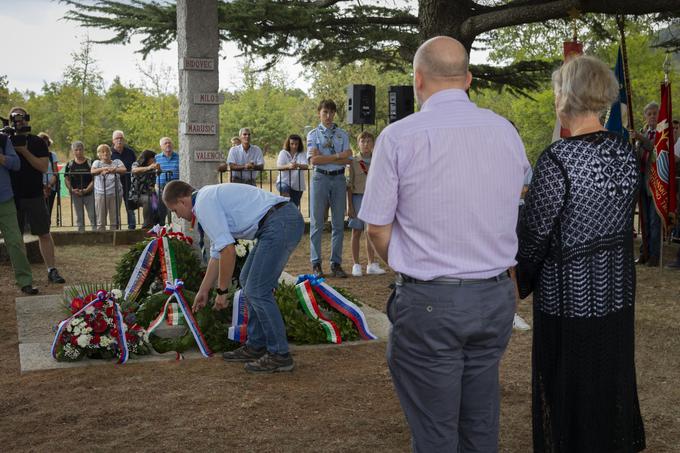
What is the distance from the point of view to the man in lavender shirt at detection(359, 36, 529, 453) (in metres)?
3.00

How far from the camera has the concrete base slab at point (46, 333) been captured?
650 cm

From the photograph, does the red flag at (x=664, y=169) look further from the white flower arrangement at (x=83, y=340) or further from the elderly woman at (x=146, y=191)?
the elderly woman at (x=146, y=191)

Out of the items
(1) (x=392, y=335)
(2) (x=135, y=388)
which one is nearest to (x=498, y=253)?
(1) (x=392, y=335)

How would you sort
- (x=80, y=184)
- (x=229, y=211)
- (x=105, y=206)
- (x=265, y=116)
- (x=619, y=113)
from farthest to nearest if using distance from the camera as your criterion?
1. (x=265, y=116)
2. (x=105, y=206)
3. (x=80, y=184)
4. (x=619, y=113)
5. (x=229, y=211)

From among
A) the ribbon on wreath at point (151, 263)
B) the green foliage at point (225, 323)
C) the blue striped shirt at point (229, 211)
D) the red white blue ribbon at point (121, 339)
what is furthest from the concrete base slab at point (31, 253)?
the blue striped shirt at point (229, 211)

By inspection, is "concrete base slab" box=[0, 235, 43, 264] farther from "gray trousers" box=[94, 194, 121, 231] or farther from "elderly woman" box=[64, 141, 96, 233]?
"gray trousers" box=[94, 194, 121, 231]

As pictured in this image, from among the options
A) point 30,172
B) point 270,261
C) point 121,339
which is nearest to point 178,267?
point 121,339

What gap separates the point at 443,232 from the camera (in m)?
3.03

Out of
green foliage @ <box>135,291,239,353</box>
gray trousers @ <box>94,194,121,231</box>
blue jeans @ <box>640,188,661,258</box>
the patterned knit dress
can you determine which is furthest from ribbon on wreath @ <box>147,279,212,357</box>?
→ gray trousers @ <box>94,194,121,231</box>

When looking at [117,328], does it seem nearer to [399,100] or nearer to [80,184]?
[399,100]

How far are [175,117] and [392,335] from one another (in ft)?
113

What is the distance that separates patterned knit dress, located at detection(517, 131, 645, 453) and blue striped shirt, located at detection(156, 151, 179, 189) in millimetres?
11708

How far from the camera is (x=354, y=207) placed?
1130cm

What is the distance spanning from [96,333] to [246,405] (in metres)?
1.69
